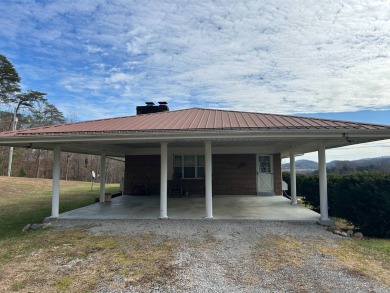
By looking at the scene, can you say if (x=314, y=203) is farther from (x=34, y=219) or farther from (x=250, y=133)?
(x=34, y=219)

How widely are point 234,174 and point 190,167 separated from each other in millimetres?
2376

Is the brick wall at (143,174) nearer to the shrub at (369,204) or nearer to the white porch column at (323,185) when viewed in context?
the white porch column at (323,185)

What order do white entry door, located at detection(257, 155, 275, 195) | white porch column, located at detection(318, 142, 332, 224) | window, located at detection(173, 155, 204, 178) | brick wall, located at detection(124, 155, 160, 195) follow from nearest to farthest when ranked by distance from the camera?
white porch column, located at detection(318, 142, 332, 224)
window, located at detection(173, 155, 204, 178)
white entry door, located at detection(257, 155, 275, 195)
brick wall, located at detection(124, 155, 160, 195)

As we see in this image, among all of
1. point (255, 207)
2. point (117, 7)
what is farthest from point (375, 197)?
point (117, 7)

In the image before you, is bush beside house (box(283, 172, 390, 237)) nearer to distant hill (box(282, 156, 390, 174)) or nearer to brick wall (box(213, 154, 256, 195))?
distant hill (box(282, 156, 390, 174))

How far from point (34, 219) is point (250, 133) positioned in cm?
809

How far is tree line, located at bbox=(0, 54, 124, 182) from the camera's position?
2638 cm

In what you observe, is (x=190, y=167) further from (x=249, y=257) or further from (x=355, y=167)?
(x=355, y=167)

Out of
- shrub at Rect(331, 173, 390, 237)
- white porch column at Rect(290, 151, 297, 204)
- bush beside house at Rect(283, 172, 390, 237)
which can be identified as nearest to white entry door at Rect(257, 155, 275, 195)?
white porch column at Rect(290, 151, 297, 204)

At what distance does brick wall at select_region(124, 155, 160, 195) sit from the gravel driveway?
6.28 m

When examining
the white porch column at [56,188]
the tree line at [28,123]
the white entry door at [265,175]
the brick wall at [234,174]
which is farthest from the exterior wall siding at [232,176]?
the tree line at [28,123]

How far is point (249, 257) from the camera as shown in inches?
200

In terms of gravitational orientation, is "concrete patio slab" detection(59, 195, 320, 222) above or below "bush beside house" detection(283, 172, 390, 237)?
below

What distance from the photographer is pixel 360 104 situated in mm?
16312
